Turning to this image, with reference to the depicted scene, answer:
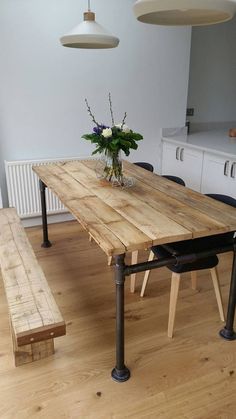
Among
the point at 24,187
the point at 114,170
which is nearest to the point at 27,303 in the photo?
the point at 114,170

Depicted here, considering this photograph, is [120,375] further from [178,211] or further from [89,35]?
[89,35]

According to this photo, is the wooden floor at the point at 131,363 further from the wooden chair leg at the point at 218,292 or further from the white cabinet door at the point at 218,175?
the white cabinet door at the point at 218,175

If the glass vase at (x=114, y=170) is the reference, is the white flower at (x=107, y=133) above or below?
above

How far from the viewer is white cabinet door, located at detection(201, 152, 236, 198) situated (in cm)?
324

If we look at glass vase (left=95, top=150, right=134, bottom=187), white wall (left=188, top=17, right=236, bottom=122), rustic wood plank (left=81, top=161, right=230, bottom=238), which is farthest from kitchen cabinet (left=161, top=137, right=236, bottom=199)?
glass vase (left=95, top=150, right=134, bottom=187)

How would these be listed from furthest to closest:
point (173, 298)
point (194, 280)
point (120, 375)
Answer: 1. point (194, 280)
2. point (173, 298)
3. point (120, 375)

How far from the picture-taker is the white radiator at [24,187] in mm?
3461

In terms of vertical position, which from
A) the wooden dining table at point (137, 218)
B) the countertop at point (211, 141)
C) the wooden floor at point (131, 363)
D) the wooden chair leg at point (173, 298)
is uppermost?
the countertop at point (211, 141)

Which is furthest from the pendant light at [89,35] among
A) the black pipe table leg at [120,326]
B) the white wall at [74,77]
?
the black pipe table leg at [120,326]

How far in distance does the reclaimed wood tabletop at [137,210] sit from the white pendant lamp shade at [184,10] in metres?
0.94

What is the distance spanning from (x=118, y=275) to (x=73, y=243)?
180 cm

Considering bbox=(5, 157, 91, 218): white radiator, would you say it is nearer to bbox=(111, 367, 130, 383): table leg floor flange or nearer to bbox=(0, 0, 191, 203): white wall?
bbox=(0, 0, 191, 203): white wall

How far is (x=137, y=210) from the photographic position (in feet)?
6.57

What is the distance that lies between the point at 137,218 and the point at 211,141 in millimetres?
2310
